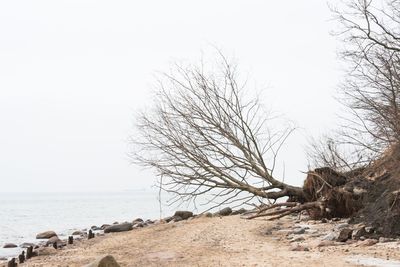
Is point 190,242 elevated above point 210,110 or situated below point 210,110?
below

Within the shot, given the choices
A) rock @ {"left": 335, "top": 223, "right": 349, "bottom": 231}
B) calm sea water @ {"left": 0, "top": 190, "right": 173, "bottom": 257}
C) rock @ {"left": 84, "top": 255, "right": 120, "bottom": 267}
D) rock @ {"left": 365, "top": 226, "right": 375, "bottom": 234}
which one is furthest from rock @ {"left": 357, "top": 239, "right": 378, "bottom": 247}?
calm sea water @ {"left": 0, "top": 190, "right": 173, "bottom": 257}

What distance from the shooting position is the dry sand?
10.4 m

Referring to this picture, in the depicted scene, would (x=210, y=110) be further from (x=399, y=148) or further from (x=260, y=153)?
(x=399, y=148)

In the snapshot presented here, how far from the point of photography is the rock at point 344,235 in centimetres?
1210

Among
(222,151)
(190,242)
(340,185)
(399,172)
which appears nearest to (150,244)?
(190,242)

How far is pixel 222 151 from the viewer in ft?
55.7

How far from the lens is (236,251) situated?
12.3m

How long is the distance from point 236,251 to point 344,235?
101 inches

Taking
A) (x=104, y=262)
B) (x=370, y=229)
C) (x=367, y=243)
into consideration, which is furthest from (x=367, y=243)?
(x=104, y=262)

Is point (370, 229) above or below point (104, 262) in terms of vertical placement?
above

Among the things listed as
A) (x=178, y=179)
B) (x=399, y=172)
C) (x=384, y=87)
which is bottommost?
(x=399, y=172)

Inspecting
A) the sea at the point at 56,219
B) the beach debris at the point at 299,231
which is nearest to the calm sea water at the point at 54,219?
the sea at the point at 56,219

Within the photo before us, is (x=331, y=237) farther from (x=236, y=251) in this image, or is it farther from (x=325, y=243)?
(x=236, y=251)

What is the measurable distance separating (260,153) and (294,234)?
369 cm
